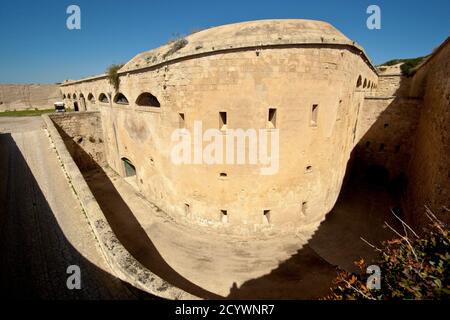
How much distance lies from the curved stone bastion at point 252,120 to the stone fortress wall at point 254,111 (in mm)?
41

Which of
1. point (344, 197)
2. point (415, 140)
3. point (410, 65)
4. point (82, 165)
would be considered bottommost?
point (344, 197)

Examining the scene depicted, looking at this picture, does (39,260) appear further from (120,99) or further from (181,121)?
(120,99)

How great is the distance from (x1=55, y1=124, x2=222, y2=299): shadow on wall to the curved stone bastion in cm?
203

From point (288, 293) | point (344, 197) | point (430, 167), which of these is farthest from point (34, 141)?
point (430, 167)

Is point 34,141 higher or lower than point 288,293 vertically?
higher

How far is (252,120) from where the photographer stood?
8.00 m

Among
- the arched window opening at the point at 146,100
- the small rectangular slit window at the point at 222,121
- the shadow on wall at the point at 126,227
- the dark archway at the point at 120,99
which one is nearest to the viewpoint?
the shadow on wall at the point at 126,227

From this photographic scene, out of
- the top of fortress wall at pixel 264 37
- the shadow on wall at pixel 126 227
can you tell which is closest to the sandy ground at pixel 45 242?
the shadow on wall at pixel 126 227

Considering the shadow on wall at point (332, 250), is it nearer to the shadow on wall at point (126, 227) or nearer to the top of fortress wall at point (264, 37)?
the shadow on wall at point (126, 227)

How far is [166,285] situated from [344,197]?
1236 cm

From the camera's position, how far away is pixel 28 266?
13.1 ft

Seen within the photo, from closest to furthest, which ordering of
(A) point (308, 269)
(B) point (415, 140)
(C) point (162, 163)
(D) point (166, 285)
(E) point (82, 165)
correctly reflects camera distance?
(D) point (166, 285), (A) point (308, 269), (C) point (162, 163), (B) point (415, 140), (E) point (82, 165)

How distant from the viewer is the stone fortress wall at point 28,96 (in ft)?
90.2

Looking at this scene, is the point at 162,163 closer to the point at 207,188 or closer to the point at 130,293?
the point at 207,188
